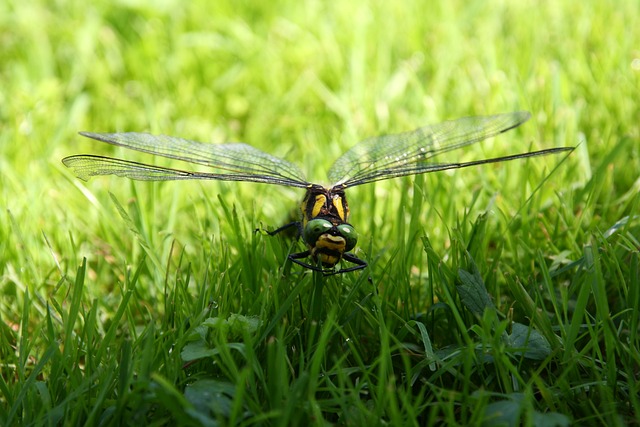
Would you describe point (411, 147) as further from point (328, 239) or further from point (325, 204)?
point (328, 239)

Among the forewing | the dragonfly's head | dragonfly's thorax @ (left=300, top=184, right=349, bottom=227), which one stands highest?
the forewing

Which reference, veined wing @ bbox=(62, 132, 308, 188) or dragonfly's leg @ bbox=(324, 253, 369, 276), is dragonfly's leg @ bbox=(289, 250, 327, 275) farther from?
veined wing @ bbox=(62, 132, 308, 188)

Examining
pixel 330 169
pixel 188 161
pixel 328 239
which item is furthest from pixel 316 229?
pixel 330 169

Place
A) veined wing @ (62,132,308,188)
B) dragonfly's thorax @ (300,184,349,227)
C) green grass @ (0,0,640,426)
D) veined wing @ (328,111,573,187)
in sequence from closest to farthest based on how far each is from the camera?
green grass @ (0,0,640,426) → veined wing @ (62,132,308,188) → dragonfly's thorax @ (300,184,349,227) → veined wing @ (328,111,573,187)

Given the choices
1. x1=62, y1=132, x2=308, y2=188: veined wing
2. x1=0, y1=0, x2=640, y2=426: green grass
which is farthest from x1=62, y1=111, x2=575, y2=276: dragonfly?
x1=0, y1=0, x2=640, y2=426: green grass

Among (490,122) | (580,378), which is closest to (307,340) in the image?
(580,378)

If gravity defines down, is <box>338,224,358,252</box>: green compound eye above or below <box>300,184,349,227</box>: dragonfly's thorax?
below

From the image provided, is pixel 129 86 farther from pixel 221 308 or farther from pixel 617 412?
pixel 617 412

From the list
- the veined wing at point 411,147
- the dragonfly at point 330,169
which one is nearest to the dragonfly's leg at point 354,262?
the dragonfly at point 330,169
